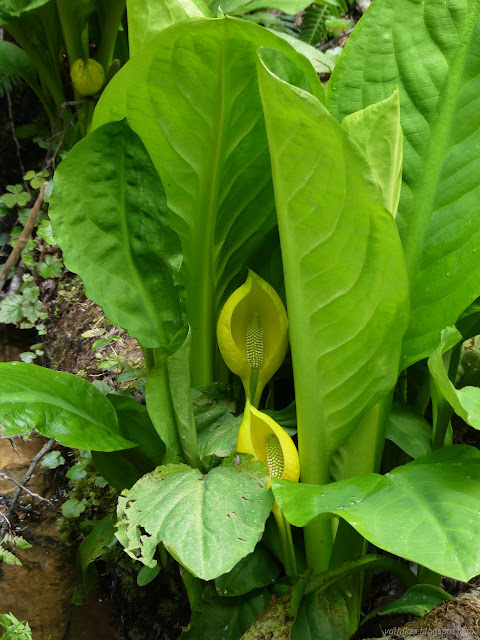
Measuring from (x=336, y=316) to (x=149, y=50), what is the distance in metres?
0.45

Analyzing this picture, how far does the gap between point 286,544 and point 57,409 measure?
39 cm

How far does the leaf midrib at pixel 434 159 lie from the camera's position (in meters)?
0.99

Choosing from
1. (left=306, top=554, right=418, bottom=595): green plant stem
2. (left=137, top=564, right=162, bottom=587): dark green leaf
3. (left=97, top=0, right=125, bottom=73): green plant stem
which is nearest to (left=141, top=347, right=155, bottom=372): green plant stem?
(left=137, top=564, right=162, bottom=587): dark green leaf

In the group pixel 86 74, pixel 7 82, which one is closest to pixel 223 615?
pixel 86 74

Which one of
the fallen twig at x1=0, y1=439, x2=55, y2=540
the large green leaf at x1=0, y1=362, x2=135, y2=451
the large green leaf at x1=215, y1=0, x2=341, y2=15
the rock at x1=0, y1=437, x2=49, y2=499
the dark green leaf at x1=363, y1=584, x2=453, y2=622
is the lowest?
the rock at x1=0, y1=437, x2=49, y2=499

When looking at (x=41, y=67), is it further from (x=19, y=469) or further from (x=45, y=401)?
(x=45, y=401)

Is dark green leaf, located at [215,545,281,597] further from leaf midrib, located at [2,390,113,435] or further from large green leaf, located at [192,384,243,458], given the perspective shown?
leaf midrib, located at [2,390,113,435]

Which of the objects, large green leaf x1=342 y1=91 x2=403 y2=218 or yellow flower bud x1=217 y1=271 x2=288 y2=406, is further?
yellow flower bud x1=217 y1=271 x2=288 y2=406

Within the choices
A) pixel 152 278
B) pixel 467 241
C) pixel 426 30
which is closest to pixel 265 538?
pixel 152 278

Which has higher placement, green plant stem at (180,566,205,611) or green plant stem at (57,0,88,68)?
green plant stem at (57,0,88,68)

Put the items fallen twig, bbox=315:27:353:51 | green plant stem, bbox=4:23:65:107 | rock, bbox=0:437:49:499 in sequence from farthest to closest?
fallen twig, bbox=315:27:353:51 < green plant stem, bbox=4:23:65:107 < rock, bbox=0:437:49:499

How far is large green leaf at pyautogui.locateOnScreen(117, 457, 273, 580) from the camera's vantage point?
27.6 inches

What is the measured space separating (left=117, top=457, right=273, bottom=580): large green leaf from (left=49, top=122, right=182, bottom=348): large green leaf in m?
0.21

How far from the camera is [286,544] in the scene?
94 centimetres
